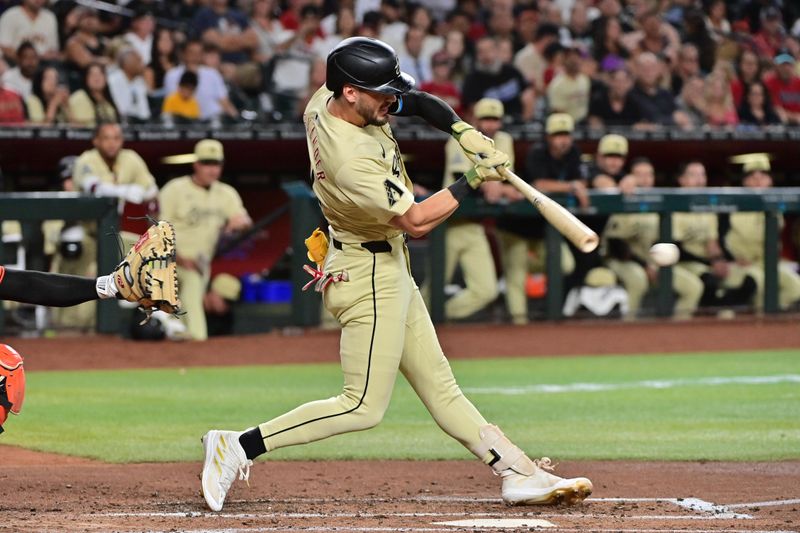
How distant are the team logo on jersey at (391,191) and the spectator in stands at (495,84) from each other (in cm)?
939

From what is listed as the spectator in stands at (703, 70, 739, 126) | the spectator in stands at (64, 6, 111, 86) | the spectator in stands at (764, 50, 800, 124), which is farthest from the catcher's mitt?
the spectator in stands at (764, 50, 800, 124)

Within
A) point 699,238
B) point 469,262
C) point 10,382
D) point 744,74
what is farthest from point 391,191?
point 744,74

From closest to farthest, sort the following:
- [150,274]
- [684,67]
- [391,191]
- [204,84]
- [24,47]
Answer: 1. [391,191]
2. [150,274]
3. [24,47]
4. [204,84]
5. [684,67]

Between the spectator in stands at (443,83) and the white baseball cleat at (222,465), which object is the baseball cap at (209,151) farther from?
the white baseball cleat at (222,465)

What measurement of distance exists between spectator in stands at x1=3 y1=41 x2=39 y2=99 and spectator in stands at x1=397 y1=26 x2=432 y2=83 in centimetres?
395

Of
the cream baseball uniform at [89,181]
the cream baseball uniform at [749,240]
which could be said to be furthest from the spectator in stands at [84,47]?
the cream baseball uniform at [749,240]

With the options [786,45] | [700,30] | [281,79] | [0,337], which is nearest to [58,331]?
[0,337]

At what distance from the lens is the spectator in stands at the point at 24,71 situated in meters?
12.4

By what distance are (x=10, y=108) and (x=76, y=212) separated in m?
1.46

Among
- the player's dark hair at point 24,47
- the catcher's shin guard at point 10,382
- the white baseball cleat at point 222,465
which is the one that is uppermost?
the player's dark hair at point 24,47

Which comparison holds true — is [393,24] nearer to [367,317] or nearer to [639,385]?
[639,385]

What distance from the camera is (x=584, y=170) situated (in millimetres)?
12727

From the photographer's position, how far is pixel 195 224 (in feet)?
38.2

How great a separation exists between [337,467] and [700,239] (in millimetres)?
7761
